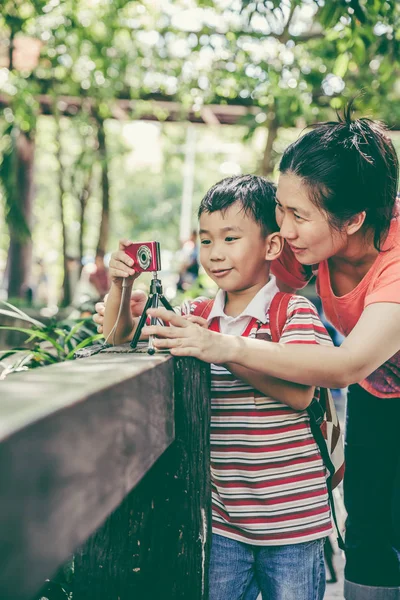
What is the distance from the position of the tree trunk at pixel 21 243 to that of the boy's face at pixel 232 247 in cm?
738

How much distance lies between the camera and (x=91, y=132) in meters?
10.1

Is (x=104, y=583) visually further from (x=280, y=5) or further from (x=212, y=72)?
(x=212, y=72)

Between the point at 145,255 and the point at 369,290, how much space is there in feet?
2.17

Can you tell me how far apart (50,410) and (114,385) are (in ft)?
0.85

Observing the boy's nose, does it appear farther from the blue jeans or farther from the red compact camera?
the blue jeans

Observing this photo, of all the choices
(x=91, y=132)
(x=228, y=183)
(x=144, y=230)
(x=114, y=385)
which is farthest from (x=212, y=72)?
(x=144, y=230)

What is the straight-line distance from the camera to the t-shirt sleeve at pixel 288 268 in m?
2.23

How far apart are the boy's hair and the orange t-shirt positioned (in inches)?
10.2

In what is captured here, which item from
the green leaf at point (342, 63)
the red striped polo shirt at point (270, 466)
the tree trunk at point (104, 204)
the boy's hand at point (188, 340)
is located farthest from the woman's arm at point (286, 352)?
the tree trunk at point (104, 204)

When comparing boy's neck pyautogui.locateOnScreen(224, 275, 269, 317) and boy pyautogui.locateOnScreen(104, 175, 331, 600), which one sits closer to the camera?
boy pyautogui.locateOnScreen(104, 175, 331, 600)

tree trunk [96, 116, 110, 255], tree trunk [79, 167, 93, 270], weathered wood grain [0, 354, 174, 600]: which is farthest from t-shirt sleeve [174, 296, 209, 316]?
tree trunk [96, 116, 110, 255]

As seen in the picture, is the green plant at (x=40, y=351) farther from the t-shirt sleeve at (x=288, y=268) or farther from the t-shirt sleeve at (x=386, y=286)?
the t-shirt sleeve at (x=386, y=286)

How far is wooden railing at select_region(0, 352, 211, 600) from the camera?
2.42ft

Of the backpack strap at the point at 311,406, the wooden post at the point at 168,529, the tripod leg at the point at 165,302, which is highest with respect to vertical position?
the tripod leg at the point at 165,302
